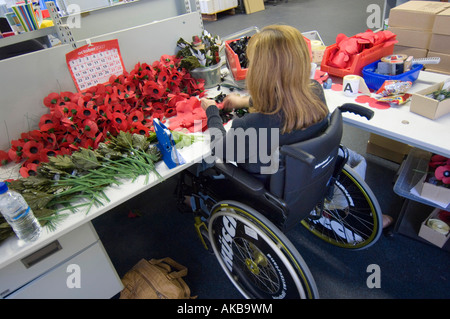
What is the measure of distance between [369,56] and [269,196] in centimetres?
112

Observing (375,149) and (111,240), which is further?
(375,149)

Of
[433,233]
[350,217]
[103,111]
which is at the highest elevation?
[103,111]

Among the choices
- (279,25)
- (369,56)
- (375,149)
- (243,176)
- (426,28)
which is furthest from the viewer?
(426,28)

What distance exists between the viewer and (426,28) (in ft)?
8.37

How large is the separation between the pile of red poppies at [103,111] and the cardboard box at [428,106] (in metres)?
1.06

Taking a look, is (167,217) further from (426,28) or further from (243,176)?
(426,28)

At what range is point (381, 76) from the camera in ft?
4.95

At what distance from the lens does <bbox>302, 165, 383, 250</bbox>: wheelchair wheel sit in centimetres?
130

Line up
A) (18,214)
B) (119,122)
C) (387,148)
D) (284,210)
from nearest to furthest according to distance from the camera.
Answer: (18,214) → (284,210) → (119,122) → (387,148)

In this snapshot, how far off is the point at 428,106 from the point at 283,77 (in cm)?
75

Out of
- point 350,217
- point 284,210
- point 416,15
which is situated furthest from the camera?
point 416,15

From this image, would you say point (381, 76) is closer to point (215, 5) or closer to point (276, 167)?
point (276, 167)

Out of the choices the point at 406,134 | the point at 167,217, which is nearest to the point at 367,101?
the point at 406,134

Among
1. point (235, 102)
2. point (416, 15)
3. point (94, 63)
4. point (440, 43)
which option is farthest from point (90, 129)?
point (440, 43)
